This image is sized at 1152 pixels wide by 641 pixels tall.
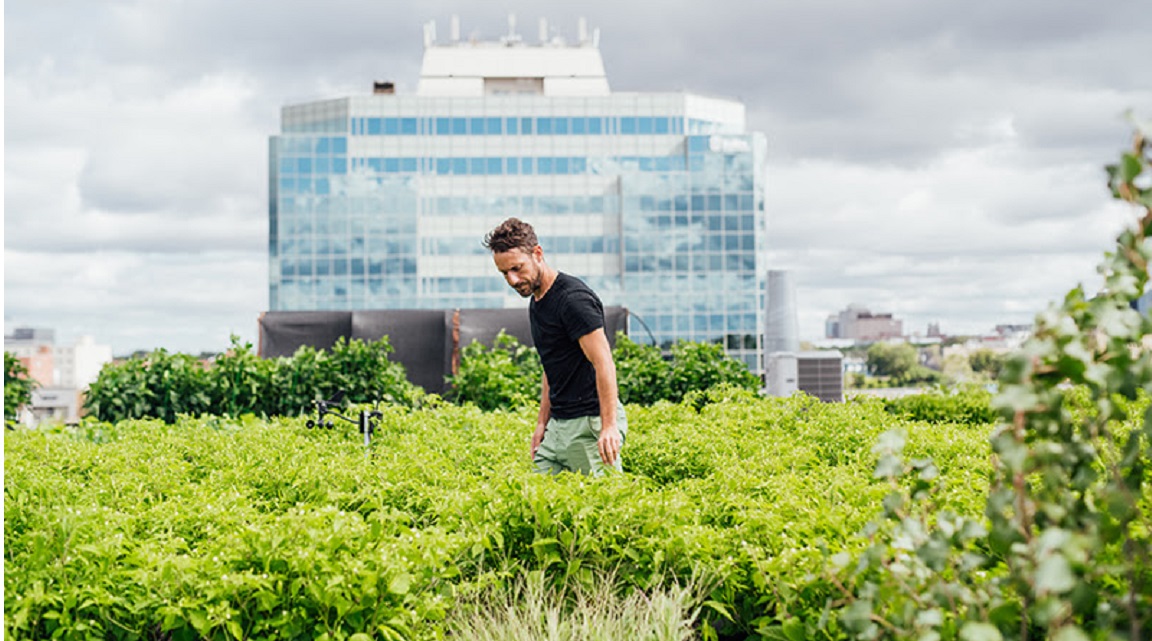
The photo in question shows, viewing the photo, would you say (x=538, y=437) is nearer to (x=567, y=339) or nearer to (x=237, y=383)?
(x=567, y=339)

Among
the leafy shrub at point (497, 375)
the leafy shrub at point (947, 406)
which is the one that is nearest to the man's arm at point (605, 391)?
the leafy shrub at point (947, 406)

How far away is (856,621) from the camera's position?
2.43m

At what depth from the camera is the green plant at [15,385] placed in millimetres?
12594

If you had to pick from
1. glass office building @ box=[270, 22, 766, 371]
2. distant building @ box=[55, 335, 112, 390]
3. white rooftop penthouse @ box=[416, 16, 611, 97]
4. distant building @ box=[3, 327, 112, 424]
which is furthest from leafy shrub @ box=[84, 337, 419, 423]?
distant building @ box=[55, 335, 112, 390]

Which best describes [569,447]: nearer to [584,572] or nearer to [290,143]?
[584,572]

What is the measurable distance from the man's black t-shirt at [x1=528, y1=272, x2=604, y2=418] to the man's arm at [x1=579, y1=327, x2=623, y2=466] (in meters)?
0.06

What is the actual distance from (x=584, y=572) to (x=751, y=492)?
1.16 meters

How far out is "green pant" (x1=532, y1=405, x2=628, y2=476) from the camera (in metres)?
5.61

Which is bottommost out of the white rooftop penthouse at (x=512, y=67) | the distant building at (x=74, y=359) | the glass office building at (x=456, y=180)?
the distant building at (x=74, y=359)

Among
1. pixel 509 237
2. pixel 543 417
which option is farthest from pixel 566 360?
pixel 509 237

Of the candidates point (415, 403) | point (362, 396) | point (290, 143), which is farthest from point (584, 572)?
point (290, 143)

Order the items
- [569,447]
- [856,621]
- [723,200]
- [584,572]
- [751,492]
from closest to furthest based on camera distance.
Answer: [856,621], [584,572], [751,492], [569,447], [723,200]

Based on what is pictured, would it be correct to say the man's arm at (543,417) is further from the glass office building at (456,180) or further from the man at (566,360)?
the glass office building at (456,180)

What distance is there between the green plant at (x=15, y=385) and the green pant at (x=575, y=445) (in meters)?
9.33
